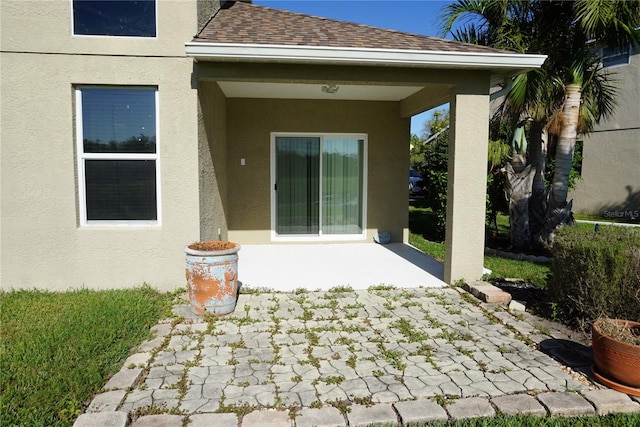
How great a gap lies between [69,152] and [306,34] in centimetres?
397

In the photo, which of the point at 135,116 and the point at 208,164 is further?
the point at 208,164

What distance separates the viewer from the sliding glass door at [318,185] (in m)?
9.66

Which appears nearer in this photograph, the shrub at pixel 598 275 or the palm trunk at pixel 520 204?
the shrub at pixel 598 275

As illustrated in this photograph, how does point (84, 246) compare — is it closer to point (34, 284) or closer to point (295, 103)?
point (34, 284)

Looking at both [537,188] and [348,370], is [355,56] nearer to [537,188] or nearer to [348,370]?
[348,370]

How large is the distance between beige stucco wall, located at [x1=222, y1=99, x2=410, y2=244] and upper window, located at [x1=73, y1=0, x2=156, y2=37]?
3.51 metres

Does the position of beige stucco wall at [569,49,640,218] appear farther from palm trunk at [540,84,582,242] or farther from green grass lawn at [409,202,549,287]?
palm trunk at [540,84,582,242]

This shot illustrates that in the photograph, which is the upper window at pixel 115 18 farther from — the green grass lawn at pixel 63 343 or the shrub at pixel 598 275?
the shrub at pixel 598 275

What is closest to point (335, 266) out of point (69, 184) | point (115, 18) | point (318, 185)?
point (318, 185)

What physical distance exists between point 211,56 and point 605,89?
8.84 m

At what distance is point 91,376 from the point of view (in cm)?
354

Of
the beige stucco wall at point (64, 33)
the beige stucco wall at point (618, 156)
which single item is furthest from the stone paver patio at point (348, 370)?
the beige stucco wall at point (618, 156)

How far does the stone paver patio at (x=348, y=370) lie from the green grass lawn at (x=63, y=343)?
0.69 feet

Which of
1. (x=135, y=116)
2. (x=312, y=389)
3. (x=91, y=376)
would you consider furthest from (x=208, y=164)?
(x=312, y=389)
